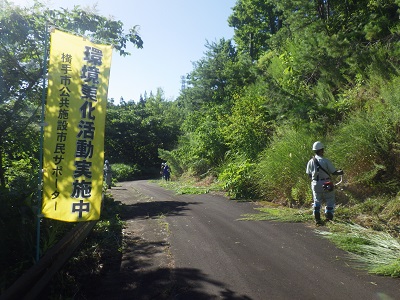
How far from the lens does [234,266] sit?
498 cm

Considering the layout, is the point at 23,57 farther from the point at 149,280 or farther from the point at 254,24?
the point at 254,24

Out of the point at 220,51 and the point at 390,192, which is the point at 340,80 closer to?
the point at 390,192

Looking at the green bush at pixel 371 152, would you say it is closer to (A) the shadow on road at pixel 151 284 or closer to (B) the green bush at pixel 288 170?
(B) the green bush at pixel 288 170

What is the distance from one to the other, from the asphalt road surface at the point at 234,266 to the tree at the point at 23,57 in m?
3.98

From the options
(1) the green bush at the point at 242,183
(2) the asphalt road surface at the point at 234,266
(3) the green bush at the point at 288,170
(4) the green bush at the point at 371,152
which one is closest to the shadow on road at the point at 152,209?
(2) the asphalt road surface at the point at 234,266

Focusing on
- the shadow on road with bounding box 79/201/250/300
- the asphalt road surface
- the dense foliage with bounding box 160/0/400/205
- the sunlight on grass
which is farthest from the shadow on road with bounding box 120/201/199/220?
the sunlight on grass

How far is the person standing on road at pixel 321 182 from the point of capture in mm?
7227

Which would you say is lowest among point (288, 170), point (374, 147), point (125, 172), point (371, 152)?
point (125, 172)

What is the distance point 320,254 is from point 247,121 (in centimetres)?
947

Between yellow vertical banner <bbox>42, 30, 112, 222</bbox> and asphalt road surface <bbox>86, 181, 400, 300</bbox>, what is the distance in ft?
4.29

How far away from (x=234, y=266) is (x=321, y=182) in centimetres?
351

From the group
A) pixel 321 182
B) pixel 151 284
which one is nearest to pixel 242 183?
pixel 321 182

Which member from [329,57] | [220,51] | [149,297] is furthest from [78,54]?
[220,51]

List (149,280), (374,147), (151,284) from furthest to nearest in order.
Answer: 1. (374,147)
2. (149,280)
3. (151,284)
